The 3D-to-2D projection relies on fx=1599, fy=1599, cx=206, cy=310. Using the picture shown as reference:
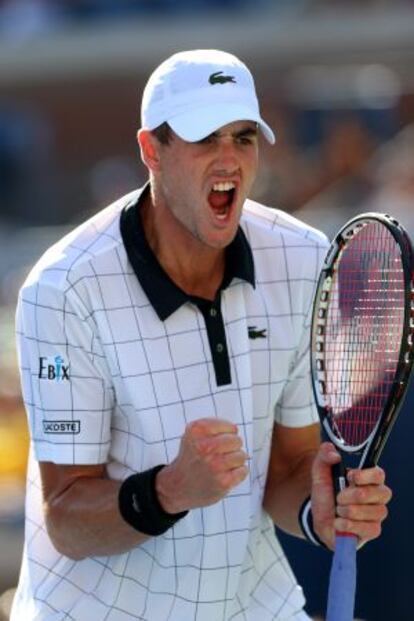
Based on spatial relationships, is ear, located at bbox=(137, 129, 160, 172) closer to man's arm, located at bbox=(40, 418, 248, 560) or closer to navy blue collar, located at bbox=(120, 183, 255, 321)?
navy blue collar, located at bbox=(120, 183, 255, 321)

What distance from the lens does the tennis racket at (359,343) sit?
10.3 ft

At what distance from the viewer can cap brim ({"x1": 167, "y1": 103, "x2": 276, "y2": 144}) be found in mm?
3307

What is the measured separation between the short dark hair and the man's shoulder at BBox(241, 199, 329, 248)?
362 mm

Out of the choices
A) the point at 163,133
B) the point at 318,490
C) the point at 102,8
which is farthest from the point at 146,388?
the point at 102,8

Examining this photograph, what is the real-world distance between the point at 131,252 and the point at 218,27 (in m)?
8.42

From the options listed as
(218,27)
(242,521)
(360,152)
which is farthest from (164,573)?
(218,27)

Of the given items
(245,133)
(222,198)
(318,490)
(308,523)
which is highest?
(245,133)

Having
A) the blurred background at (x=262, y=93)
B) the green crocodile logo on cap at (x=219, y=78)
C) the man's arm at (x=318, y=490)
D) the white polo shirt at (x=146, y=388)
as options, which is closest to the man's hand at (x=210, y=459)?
the man's arm at (x=318, y=490)

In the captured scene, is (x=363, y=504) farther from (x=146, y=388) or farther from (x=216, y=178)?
(x=216, y=178)

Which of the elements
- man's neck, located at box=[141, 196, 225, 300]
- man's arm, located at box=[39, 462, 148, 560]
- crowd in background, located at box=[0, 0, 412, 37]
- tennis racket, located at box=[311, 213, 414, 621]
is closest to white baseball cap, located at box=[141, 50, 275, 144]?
man's neck, located at box=[141, 196, 225, 300]

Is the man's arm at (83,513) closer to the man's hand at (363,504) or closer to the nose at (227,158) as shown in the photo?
the man's hand at (363,504)

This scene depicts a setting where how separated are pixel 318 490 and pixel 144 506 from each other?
0.37 m

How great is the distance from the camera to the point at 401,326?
3314 millimetres

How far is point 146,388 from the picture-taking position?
11.2 ft
